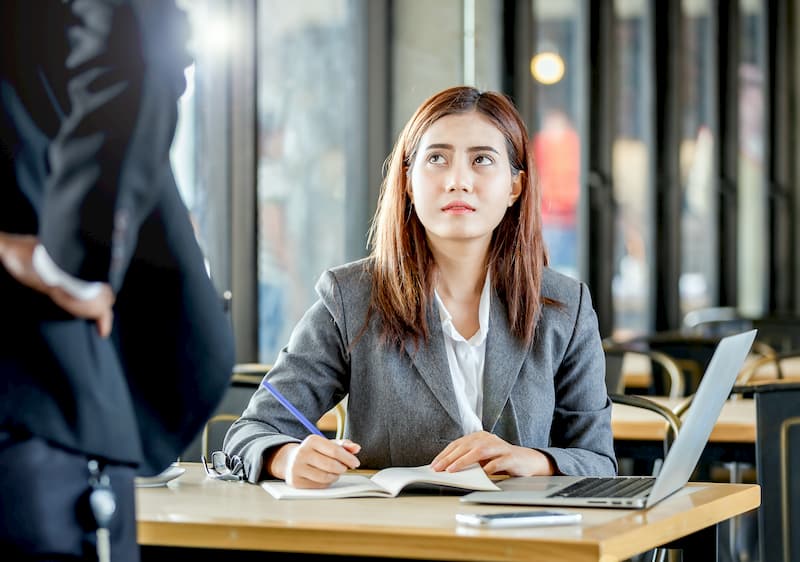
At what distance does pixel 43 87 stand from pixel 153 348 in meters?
0.26

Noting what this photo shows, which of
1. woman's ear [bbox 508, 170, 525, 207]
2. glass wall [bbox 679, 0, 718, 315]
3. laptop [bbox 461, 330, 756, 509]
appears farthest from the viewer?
glass wall [bbox 679, 0, 718, 315]

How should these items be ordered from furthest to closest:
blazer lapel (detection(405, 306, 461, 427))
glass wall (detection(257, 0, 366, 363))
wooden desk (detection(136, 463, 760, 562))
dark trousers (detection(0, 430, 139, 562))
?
glass wall (detection(257, 0, 366, 363)) < blazer lapel (detection(405, 306, 461, 427)) < wooden desk (detection(136, 463, 760, 562)) < dark trousers (detection(0, 430, 139, 562))

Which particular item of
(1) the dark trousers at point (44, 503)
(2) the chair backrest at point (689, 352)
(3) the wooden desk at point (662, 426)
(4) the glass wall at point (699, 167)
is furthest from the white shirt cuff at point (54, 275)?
(4) the glass wall at point (699, 167)

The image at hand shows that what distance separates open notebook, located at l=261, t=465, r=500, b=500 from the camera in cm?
204

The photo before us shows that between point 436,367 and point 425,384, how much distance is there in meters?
0.04

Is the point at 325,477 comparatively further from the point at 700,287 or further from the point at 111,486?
the point at 700,287

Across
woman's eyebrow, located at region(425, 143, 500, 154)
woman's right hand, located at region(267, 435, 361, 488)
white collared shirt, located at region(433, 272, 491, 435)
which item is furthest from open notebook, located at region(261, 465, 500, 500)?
woman's eyebrow, located at region(425, 143, 500, 154)

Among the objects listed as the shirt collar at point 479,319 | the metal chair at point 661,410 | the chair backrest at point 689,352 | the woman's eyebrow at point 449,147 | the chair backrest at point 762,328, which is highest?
the woman's eyebrow at point 449,147

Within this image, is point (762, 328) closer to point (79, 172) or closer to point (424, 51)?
point (424, 51)

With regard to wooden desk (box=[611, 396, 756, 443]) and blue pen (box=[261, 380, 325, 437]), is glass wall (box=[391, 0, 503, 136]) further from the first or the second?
blue pen (box=[261, 380, 325, 437])

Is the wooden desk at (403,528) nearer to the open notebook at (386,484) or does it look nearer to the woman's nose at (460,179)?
the open notebook at (386,484)

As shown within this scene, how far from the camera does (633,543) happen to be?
170 cm

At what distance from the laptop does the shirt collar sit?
0.45 m

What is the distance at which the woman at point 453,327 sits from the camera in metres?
2.50
